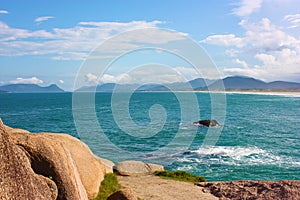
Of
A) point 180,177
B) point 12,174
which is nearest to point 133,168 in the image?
point 180,177

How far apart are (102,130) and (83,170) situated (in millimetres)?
46899

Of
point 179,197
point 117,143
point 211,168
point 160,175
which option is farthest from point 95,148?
point 179,197

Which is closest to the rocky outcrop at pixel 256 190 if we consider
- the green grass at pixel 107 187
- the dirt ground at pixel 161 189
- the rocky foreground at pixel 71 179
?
the rocky foreground at pixel 71 179

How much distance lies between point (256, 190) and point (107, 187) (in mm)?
7887

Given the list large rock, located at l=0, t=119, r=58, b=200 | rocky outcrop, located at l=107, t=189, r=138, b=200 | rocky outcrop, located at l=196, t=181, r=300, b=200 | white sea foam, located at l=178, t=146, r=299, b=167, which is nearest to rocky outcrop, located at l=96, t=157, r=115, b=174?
rocky outcrop, located at l=196, t=181, r=300, b=200

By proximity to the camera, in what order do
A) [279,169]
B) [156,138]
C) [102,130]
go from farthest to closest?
[102,130] → [156,138] → [279,169]

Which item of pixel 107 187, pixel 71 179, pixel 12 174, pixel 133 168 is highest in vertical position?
pixel 12 174

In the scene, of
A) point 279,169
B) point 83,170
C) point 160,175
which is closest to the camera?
point 83,170

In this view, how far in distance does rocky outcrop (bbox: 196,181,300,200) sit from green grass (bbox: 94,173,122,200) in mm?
5219

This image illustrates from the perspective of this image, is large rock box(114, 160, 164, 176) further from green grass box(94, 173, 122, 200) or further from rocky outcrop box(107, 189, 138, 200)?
rocky outcrop box(107, 189, 138, 200)

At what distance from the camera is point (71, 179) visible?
9.81m

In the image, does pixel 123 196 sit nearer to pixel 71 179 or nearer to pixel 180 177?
pixel 71 179

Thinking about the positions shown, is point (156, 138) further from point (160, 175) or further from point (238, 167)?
point (160, 175)

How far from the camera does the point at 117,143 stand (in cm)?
4622
